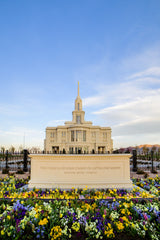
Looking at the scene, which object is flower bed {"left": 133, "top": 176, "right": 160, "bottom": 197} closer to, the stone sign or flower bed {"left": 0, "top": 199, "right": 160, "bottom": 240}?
the stone sign

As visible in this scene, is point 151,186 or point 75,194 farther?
point 151,186

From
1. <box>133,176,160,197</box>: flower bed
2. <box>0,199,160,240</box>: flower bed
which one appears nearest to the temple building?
<box>133,176,160,197</box>: flower bed

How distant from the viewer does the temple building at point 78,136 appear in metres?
58.2

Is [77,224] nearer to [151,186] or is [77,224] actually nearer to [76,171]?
[76,171]

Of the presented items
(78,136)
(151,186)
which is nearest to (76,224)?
(151,186)

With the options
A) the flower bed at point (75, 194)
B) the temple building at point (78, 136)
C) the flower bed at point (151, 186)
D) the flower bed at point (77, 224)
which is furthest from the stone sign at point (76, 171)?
the temple building at point (78, 136)

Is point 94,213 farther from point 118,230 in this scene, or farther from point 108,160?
point 108,160

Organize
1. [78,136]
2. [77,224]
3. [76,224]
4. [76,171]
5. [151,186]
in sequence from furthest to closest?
[78,136] → [151,186] → [76,171] → [76,224] → [77,224]

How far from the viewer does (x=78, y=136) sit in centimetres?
6084

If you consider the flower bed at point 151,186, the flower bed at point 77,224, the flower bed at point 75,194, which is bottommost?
the flower bed at point 151,186

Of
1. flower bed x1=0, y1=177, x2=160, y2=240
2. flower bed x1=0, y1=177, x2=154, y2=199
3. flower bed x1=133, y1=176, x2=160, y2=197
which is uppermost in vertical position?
flower bed x1=0, y1=177, x2=160, y2=240

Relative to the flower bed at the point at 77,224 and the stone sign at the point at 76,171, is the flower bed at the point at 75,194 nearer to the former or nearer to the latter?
the stone sign at the point at 76,171

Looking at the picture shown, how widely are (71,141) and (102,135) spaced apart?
14.2 m

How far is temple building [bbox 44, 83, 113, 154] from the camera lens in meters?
58.2
